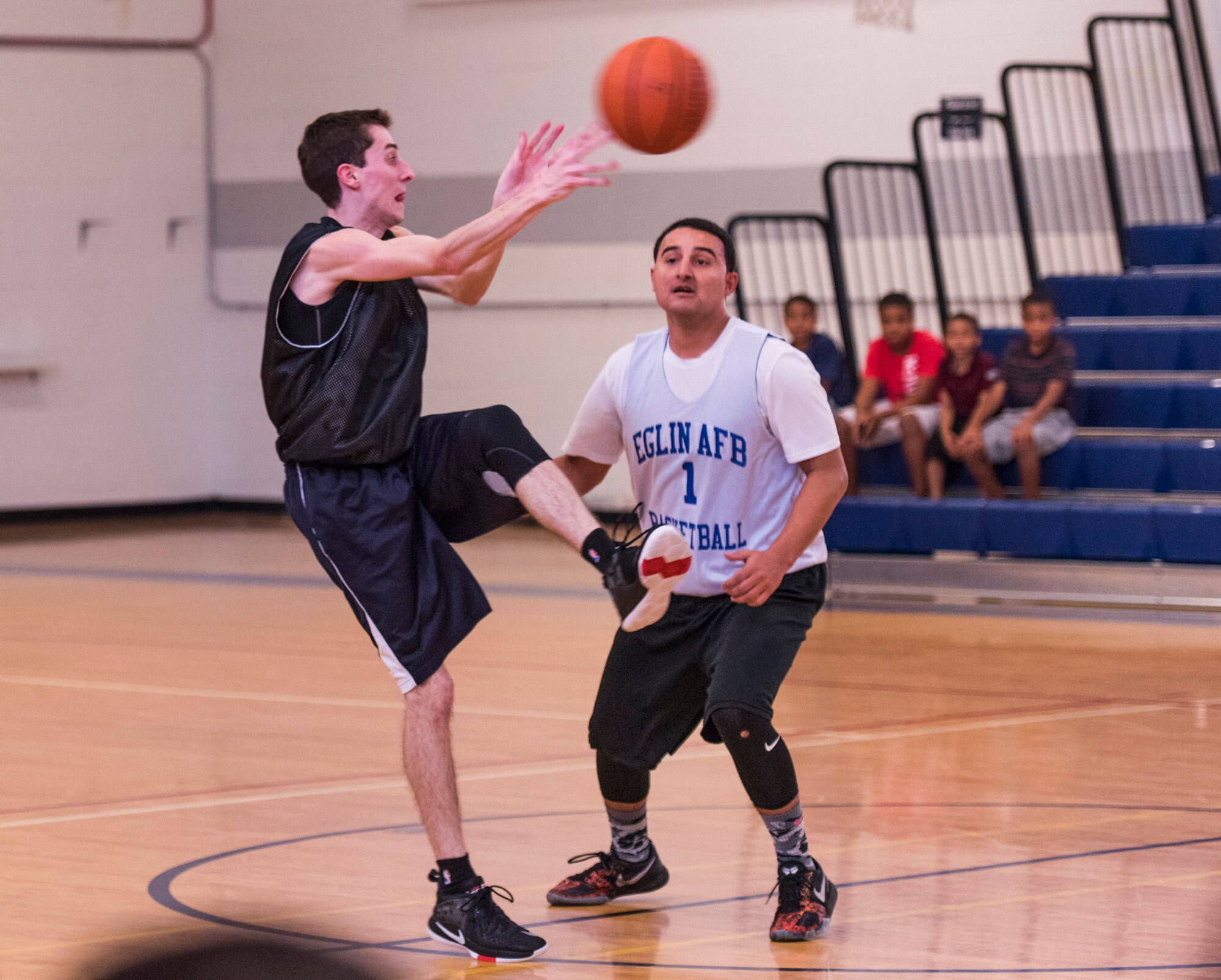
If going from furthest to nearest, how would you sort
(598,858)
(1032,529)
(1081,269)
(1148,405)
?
1. (1081,269)
2. (1148,405)
3. (1032,529)
4. (598,858)

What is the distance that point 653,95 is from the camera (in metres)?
3.77

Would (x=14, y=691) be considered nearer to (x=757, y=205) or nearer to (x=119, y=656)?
(x=119, y=656)

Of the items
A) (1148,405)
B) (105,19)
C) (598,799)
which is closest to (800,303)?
(1148,405)

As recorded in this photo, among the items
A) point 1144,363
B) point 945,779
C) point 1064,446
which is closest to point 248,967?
point 945,779

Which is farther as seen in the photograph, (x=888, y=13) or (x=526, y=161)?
(x=888, y=13)

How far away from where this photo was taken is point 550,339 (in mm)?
13188

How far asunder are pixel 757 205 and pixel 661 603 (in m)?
9.36

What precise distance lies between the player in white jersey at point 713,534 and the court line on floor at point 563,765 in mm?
1310

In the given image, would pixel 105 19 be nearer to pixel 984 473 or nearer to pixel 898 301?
pixel 898 301

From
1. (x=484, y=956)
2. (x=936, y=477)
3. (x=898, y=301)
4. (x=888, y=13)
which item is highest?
(x=888, y=13)

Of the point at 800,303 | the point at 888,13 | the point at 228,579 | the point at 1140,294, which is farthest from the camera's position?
the point at 888,13

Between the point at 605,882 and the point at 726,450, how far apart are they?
0.97 metres

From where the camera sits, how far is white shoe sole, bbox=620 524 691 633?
3.31 metres

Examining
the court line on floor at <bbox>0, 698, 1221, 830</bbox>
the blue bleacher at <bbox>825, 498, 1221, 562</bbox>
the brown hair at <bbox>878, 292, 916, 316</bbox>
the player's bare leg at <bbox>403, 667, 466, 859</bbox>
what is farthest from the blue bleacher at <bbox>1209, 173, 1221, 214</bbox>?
the player's bare leg at <bbox>403, 667, 466, 859</bbox>
